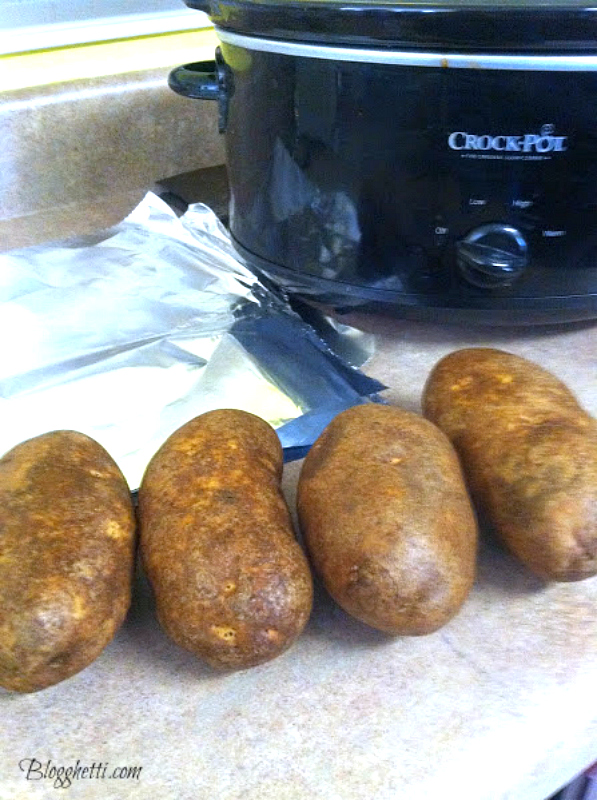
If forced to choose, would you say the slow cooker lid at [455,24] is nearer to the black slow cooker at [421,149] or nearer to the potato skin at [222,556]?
the black slow cooker at [421,149]

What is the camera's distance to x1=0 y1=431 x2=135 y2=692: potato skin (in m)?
0.36

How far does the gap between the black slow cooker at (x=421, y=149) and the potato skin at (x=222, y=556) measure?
246mm

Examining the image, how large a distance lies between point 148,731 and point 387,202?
0.41 metres

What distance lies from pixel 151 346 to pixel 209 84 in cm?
25

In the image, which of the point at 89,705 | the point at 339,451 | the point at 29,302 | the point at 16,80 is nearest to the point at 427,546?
the point at 339,451

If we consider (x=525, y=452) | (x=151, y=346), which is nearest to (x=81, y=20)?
(x=151, y=346)

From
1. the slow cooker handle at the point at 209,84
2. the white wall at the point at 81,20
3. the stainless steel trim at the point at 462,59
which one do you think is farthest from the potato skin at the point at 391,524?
the white wall at the point at 81,20

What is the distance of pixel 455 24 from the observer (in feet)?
1.63

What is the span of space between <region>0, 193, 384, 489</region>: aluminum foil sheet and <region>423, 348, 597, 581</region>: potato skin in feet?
0.38

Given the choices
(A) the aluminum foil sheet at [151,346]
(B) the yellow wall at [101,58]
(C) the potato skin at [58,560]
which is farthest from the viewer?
(B) the yellow wall at [101,58]

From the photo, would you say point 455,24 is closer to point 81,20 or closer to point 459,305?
point 459,305

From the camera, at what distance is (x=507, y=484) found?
0.46 m

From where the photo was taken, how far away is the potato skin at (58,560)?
363 mm

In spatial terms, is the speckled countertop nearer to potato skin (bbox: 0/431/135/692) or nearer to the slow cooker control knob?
potato skin (bbox: 0/431/135/692)
